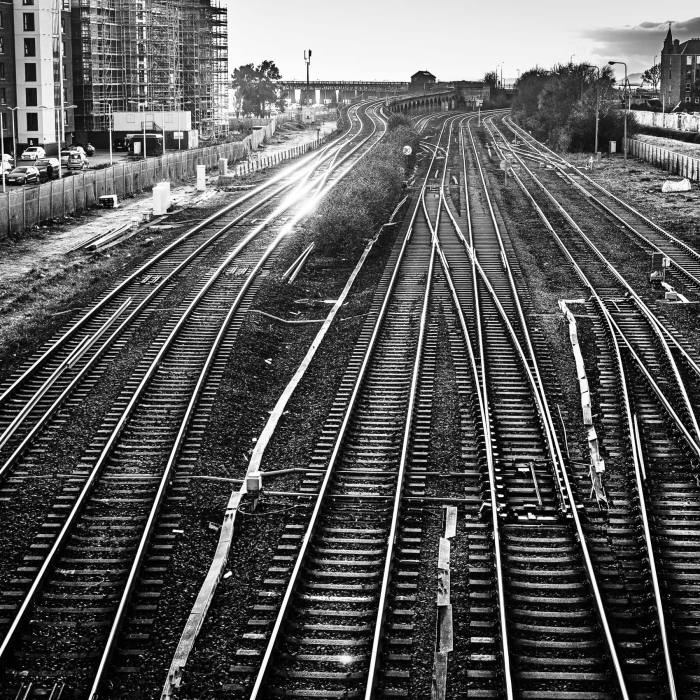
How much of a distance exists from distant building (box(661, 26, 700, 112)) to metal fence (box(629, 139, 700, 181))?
78956 mm

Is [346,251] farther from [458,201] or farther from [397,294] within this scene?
[458,201]

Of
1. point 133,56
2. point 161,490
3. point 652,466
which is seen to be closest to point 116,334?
point 161,490

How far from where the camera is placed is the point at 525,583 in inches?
451

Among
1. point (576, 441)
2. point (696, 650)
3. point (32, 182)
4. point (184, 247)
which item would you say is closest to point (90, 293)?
point (184, 247)

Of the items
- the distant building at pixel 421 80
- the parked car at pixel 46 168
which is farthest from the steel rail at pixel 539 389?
the distant building at pixel 421 80

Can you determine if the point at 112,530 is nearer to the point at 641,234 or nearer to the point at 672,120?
the point at 641,234

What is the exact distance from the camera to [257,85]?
431ft

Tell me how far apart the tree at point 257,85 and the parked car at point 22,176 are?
8535 centimetres

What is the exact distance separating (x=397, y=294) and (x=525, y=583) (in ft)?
48.6

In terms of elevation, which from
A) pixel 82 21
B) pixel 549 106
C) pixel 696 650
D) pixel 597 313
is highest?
pixel 82 21

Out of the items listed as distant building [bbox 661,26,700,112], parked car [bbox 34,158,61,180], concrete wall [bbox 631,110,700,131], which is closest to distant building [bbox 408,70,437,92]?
distant building [bbox 661,26,700,112]

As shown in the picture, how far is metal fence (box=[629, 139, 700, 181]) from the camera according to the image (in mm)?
51344

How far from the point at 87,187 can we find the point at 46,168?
10.7 m

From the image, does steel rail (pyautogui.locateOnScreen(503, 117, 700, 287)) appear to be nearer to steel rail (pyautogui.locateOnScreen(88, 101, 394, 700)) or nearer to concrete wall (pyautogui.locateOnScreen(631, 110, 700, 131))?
steel rail (pyautogui.locateOnScreen(88, 101, 394, 700))
